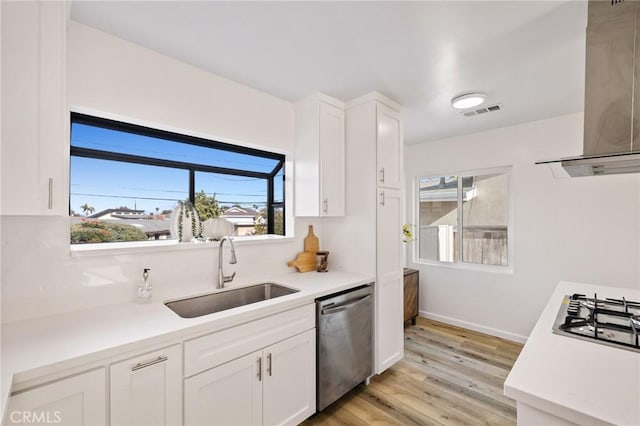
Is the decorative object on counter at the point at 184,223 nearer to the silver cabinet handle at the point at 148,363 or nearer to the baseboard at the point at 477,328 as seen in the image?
the silver cabinet handle at the point at 148,363

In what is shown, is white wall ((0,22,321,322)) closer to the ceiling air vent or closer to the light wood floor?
the light wood floor

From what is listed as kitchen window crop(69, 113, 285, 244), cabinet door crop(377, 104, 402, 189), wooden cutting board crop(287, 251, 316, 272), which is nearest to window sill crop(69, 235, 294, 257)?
kitchen window crop(69, 113, 285, 244)

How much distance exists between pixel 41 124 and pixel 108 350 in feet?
3.14

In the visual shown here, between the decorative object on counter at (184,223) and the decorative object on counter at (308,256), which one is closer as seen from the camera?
the decorative object on counter at (184,223)

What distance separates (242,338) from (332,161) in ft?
5.09

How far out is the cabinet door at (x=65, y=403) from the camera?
0.96 meters

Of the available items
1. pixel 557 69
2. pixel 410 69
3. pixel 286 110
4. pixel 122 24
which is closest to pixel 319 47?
pixel 410 69

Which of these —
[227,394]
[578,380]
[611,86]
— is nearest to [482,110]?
[611,86]

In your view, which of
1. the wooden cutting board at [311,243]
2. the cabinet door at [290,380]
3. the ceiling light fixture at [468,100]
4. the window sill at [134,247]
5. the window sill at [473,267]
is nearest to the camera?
the window sill at [134,247]

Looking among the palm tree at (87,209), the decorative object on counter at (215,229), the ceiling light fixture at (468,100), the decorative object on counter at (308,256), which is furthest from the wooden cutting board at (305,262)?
the ceiling light fixture at (468,100)

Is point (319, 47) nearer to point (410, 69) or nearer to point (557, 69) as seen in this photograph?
point (410, 69)

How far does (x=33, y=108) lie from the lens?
115cm

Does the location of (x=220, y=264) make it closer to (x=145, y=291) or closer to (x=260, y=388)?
(x=145, y=291)

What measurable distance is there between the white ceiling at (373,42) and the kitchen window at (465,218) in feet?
3.92
